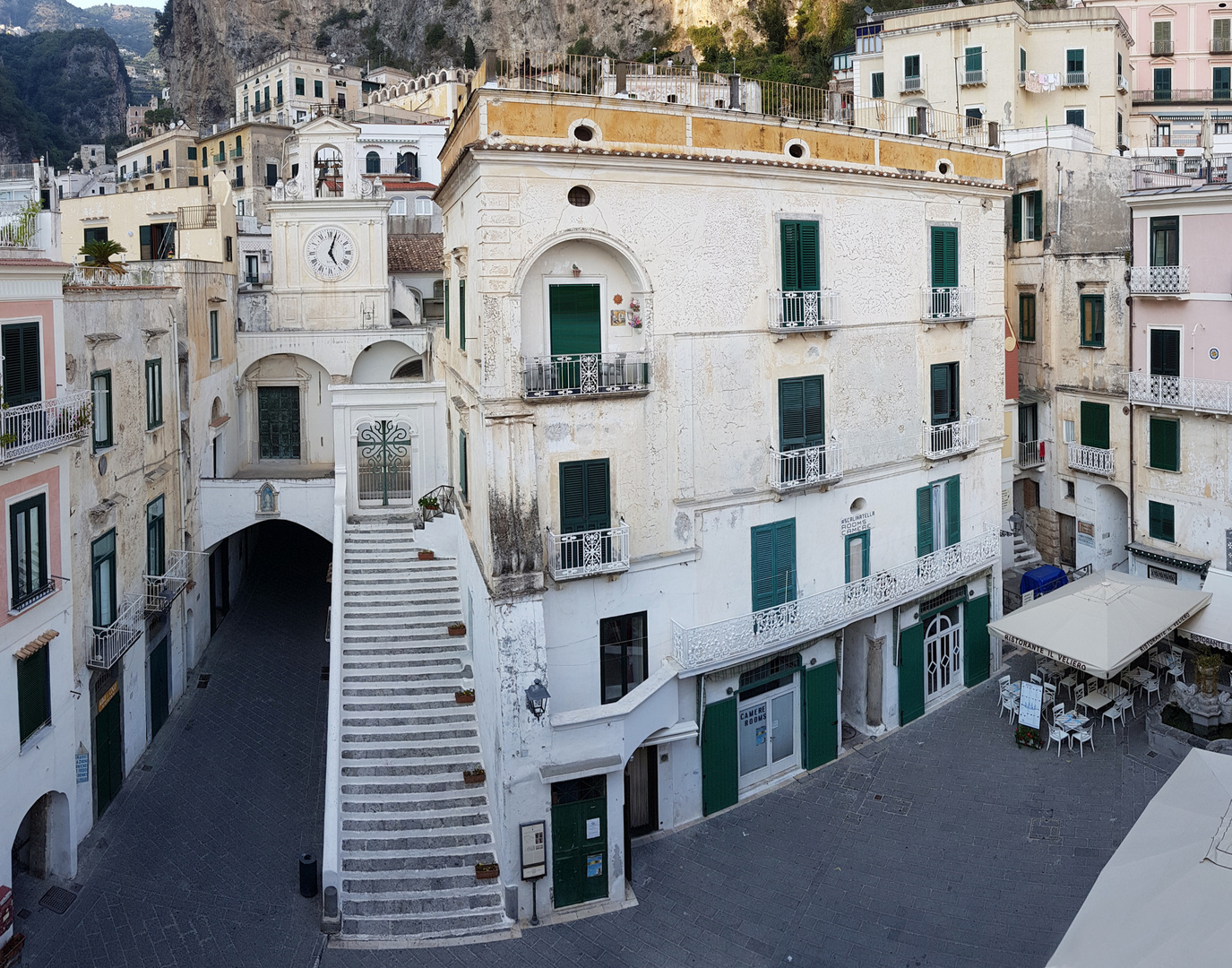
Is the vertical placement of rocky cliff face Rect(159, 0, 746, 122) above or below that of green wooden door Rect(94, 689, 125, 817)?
above

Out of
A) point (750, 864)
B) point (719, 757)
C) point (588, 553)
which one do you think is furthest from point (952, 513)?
point (588, 553)

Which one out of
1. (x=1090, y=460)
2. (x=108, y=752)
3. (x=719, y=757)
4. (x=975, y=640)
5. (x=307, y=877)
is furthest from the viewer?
(x=1090, y=460)

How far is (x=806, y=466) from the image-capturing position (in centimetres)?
2002

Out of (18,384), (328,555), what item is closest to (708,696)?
(18,384)

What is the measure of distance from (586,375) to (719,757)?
24.7ft

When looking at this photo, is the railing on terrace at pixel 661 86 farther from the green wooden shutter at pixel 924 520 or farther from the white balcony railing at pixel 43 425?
the white balcony railing at pixel 43 425

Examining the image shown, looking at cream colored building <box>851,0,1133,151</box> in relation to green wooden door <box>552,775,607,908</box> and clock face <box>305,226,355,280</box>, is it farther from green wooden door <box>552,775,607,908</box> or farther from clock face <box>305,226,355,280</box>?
green wooden door <box>552,775,607,908</box>

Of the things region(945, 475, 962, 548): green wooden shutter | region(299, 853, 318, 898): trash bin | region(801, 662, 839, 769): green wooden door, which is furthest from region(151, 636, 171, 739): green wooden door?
region(945, 475, 962, 548): green wooden shutter

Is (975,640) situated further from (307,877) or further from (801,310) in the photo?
(307,877)

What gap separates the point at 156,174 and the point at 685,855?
58904 mm

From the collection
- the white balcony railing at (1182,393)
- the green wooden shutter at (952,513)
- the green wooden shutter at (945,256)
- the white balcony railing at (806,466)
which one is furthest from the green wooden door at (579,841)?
the white balcony railing at (1182,393)

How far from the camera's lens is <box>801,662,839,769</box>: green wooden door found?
2092cm

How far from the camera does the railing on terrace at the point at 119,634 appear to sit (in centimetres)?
1920

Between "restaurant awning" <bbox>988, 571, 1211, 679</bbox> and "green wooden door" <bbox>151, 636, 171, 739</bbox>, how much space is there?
729 inches
